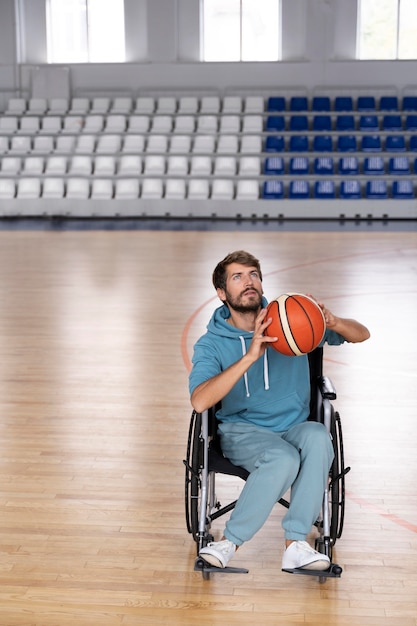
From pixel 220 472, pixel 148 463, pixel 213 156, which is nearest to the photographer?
pixel 220 472

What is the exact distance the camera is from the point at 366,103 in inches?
601

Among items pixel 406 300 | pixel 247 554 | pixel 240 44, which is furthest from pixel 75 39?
pixel 247 554

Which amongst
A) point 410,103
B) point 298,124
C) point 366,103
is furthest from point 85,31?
point 410,103

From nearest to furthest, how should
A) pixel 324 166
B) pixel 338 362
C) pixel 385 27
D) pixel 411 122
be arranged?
pixel 338 362 → pixel 324 166 → pixel 411 122 → pixel 385 27

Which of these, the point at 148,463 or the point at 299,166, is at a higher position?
the point at 299,166

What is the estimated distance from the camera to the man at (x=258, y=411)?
2.48 meters

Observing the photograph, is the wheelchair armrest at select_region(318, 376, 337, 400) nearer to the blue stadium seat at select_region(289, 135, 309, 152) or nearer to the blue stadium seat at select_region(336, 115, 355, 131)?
the blue stadium seat at select_region(289, 135, 309, 152)

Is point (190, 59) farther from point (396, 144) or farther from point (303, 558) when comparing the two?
point (303, 558)

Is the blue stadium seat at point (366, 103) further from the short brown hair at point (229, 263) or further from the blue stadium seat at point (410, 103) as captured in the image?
the short brown hair at point (229, 263)

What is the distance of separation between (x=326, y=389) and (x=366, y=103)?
13366mm

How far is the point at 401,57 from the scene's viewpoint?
16.0 m

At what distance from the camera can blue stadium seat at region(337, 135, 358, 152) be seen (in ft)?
47.5

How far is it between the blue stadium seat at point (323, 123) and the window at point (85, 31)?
4.13 metres

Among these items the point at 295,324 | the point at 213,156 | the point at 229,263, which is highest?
the point at 213,156
